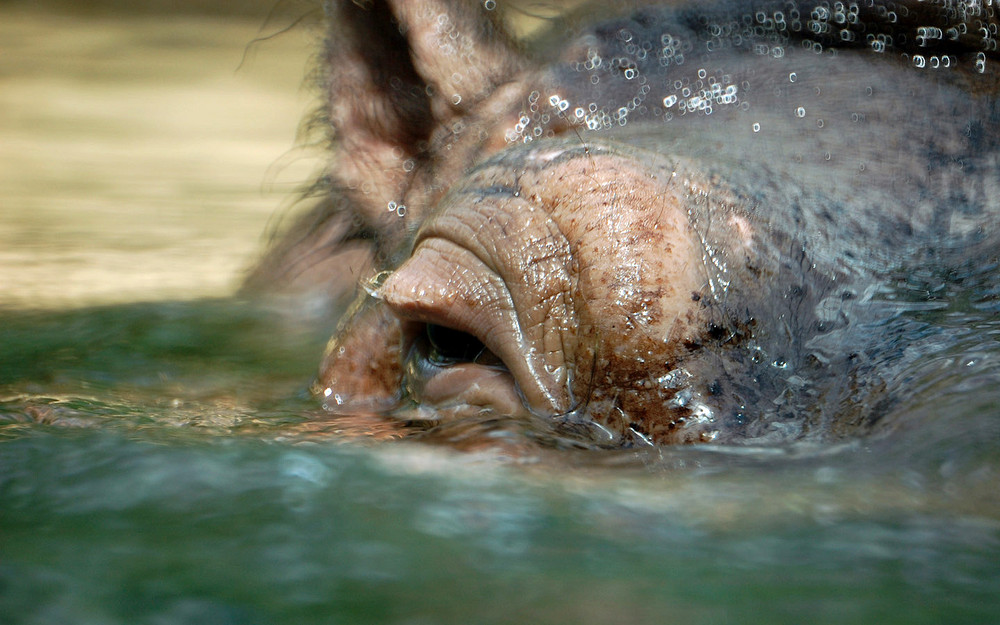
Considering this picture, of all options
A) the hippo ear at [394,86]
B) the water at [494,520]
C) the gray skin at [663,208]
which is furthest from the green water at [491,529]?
the hippo ear at [394,86]

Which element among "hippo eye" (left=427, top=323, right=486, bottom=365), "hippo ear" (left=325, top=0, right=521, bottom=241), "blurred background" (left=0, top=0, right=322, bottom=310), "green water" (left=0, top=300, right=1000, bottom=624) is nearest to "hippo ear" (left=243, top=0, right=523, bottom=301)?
"hippo ear" (left=325, top=0, right=521, bottom=241)

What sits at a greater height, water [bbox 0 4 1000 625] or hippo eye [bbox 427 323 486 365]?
hippo eye [bbox 427 323 486 365]

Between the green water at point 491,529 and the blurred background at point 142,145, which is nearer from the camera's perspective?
the green water at point 491,529

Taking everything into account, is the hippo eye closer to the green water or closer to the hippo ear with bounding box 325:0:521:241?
the green water

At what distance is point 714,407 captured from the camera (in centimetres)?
175

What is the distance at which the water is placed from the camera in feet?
3.75

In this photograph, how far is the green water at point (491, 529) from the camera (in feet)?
3.74

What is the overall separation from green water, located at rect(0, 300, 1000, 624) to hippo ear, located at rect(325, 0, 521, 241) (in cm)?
100

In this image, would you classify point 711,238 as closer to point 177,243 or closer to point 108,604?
point 108,604

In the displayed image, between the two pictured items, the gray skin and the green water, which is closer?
the green water

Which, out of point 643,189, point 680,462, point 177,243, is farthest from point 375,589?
point 177,243

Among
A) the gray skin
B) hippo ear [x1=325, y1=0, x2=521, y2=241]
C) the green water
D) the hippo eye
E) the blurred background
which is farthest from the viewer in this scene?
the blurred background

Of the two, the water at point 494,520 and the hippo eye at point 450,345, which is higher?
the hippo eye at point 450,345

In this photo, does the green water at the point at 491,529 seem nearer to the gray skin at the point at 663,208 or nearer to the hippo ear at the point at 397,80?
the gray skin at the point at 663,208
